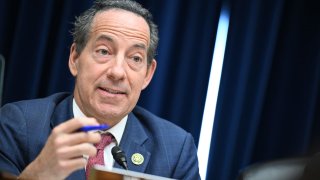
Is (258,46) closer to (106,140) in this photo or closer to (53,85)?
(53,85)

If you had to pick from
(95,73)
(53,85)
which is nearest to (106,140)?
(95,73)

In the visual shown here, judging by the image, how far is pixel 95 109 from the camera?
7.21 feet

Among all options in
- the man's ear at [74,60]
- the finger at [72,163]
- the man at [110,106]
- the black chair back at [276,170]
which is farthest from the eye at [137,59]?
the finger at [72,163]

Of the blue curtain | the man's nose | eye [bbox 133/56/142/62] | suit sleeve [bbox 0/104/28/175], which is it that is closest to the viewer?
suit sleeve [bbox 0/104/28/175]

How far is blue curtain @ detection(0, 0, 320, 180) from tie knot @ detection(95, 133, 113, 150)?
3.14 ft

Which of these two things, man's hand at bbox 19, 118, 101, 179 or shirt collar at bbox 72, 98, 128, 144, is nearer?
man's hand at bbox 19, 118, 101, 179

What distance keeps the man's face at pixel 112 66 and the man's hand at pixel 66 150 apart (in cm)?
56

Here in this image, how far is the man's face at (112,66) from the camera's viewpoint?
219 centimetres

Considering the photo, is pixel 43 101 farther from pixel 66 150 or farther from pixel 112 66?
pixel 66 150

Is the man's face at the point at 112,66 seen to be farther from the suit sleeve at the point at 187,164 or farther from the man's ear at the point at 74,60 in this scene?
the suit sleeve at the point at 187,164

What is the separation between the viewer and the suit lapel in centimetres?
221

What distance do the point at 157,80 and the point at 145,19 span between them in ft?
2.94

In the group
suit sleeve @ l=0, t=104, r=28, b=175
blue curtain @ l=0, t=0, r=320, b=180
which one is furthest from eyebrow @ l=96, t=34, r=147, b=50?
blue curtain @ l=0, t=0, r=320, b=180

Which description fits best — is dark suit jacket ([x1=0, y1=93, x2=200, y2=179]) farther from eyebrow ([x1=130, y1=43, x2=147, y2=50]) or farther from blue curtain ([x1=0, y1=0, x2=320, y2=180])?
blue curtain ([x1=0, y1=0, x2=320, y2=180])
